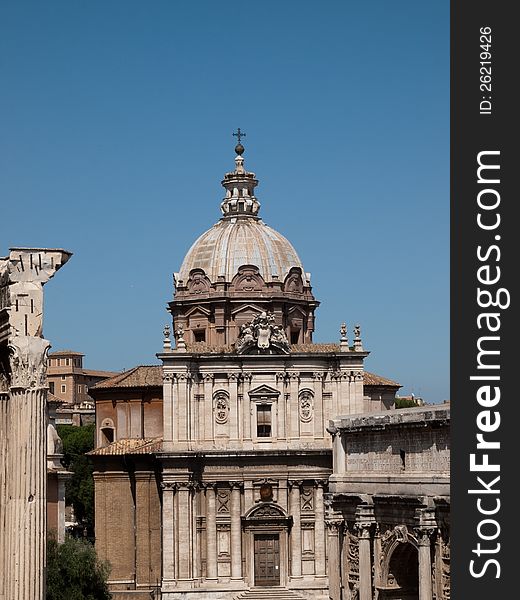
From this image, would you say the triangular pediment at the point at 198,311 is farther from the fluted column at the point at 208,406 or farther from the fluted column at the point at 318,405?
the fluted column at the point at 318,405

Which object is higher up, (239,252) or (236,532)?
(239,252)

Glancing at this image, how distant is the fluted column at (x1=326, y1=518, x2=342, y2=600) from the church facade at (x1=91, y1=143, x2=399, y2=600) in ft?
25.3

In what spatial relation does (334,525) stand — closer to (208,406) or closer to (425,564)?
(425,564)

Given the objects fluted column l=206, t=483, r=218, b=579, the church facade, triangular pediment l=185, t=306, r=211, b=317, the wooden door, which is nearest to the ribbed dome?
triangular pediment l=185, t=306, r=211, b=317

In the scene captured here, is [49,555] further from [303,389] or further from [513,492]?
[513,492]

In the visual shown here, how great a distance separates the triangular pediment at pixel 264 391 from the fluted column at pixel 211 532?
3.80m

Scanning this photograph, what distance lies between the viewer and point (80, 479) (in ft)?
279

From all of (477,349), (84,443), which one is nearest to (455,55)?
(477,349)

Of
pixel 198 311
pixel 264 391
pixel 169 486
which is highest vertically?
pixel 198 311

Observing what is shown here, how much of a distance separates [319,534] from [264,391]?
578cm

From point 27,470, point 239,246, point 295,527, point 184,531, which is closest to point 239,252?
point 239,246

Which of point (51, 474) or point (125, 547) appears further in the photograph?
point (125, 547)

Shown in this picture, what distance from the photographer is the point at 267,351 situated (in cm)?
5866

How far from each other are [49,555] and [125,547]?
13.5 metres
